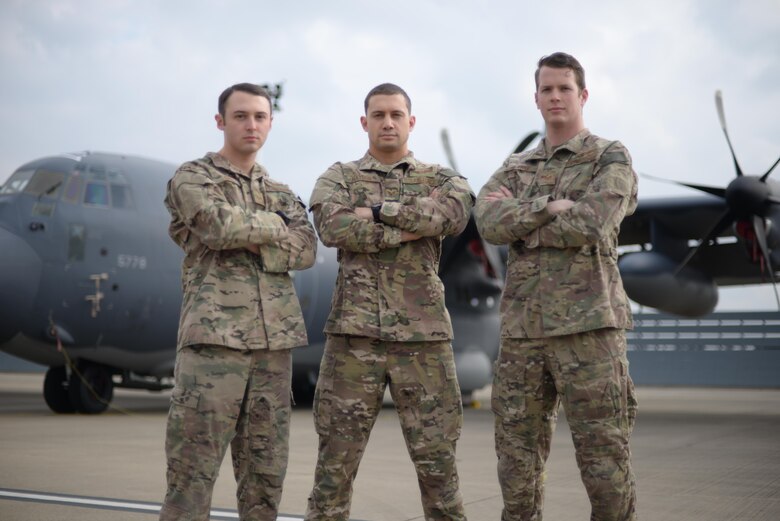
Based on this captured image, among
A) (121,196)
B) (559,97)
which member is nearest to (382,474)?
(559,97)

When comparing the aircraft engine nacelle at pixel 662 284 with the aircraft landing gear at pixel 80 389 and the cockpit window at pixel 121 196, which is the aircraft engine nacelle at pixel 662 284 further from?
the aircraft landing gear at pixel 80 389

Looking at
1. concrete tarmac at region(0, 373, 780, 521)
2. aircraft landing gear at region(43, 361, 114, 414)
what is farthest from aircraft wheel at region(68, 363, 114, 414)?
concrete tarmac at region(0, 373, 780, 521)

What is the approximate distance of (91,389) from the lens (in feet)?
37.7

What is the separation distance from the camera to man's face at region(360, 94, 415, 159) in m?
3.81

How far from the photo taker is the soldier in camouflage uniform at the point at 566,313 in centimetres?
347

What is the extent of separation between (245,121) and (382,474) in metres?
3.72

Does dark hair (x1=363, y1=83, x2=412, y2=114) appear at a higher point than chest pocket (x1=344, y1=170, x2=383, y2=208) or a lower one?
higher

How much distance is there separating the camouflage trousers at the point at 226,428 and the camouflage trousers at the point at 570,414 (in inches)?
38.6

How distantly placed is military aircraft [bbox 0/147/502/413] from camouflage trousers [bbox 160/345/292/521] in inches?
290

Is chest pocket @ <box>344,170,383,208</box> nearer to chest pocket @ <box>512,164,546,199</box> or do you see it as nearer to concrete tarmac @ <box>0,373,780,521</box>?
chest pocket @ <box>512,164,546,199</box>

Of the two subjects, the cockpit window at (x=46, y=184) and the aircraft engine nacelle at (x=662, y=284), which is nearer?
the cockpit window at (x=46, y=184)

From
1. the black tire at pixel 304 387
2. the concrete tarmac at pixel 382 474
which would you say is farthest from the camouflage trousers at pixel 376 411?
the black tire at pixel 304 387

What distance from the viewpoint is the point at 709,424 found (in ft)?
39.8

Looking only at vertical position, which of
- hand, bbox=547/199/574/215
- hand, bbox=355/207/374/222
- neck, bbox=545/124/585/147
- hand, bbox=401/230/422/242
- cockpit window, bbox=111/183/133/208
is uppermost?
cockpit window, bbox=111/183/133/208
